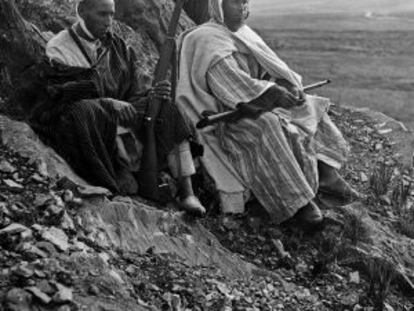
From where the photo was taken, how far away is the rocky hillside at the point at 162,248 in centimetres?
416

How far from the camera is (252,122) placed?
6.11 m

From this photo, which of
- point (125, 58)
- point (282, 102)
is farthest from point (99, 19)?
point (282, 102)

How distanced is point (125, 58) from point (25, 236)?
207 cm

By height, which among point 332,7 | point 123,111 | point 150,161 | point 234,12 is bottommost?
point 332,7

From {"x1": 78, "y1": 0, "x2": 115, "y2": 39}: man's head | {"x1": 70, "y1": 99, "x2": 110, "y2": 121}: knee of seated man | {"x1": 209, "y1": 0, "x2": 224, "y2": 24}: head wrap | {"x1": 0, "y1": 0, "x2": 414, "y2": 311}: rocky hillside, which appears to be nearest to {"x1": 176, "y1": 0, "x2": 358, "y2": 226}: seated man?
{"x1": 209, "y1": 0, "x2": 224, "y2": 24}: head wrap

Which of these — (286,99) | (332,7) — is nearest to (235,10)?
(286,99)

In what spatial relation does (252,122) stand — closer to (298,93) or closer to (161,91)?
(298,93)

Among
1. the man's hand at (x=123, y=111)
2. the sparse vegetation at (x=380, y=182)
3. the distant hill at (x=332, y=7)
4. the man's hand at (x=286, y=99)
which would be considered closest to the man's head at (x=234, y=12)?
the man's hand at (x=286, y=99)

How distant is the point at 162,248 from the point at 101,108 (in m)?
1.02

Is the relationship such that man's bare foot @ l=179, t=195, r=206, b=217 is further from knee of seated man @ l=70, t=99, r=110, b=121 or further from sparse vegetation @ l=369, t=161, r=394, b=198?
sparse vegetation @ l=369, t=161, r=394, b=198

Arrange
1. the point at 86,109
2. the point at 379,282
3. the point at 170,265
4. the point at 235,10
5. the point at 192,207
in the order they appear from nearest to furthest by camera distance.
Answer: the point at 170,265 → the point at 86,109 → the point at 379,282 → the point at 192,207 → the point at 235,10

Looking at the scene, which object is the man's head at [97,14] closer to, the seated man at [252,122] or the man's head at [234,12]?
the seated man at [252,122]

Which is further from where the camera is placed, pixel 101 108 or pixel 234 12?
pixel 234 12

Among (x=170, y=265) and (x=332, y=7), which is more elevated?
(x=170, y=265)
